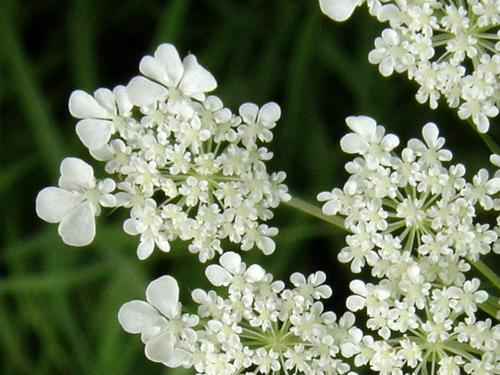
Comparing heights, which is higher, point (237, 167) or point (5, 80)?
point (5, 80)

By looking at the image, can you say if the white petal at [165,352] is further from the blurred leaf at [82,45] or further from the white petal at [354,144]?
the blurred leaf at [82,45]

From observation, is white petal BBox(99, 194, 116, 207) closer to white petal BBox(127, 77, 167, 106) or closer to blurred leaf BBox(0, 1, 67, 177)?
white petal BBox(127, 77, 167, 106)

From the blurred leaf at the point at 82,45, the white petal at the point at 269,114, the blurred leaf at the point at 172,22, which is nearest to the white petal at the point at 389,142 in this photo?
the white petal at the point at 269,114

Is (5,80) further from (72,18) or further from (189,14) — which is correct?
(189,14)

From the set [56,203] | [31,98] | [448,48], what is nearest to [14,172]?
[31,98]

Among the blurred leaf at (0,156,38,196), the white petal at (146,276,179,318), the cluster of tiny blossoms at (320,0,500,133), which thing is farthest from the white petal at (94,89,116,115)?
the blurred leaf at (0,156,38,196)

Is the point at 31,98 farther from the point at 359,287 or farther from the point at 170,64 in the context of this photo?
the point at 359,287

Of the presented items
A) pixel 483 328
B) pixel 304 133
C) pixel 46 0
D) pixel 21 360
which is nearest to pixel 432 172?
pixel 483 328
